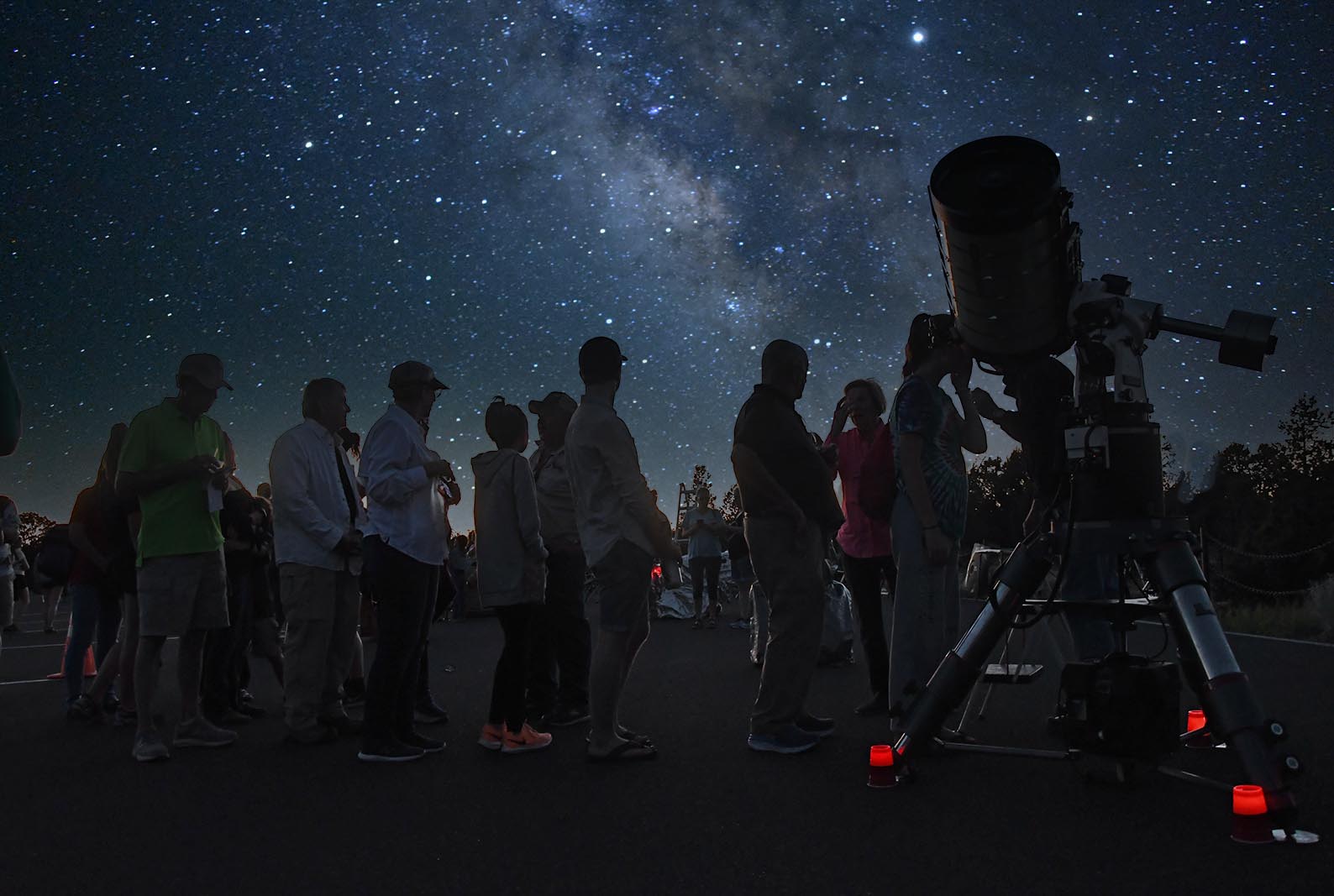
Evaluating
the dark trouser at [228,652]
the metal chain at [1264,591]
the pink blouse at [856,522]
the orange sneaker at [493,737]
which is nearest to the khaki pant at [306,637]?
the dark trouser at [228,652]

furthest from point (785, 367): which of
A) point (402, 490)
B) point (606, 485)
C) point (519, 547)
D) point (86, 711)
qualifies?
point (86, 711)

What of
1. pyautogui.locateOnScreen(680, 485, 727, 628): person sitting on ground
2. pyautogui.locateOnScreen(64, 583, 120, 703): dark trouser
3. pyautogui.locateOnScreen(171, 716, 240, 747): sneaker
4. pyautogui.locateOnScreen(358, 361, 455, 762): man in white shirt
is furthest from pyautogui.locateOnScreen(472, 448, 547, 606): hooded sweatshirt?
pyautogui.locateOnScreen(680, 485, 727, 628): person sitting on ground

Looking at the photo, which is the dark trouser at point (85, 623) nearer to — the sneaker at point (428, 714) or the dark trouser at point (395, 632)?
the sneaker at point (428, 714)

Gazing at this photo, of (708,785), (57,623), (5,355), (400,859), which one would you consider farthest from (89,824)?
(57,623)

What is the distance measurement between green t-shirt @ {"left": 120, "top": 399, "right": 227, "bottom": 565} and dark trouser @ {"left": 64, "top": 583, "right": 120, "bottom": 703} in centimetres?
189

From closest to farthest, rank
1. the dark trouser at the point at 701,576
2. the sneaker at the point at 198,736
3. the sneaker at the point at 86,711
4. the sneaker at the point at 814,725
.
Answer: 1. the sneaker at the point at 814,725
2. the sneaker at the point at 198,736
3. the sneaker at the point at 86,711
4. the dark trouser at the point at 701,576

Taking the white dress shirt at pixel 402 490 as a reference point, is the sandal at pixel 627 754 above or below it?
below

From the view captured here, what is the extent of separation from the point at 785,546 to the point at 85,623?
16.9 feet

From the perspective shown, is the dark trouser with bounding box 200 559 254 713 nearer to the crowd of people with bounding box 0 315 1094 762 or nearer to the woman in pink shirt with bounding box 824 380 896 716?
the crowd of people with bounding box 0 315 1094 762

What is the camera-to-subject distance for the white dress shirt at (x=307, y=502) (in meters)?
5.20

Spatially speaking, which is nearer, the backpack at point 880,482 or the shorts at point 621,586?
the shorts at point 621,586

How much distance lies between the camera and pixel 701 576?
14.1 meters

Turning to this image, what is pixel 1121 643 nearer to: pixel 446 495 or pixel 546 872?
Result: pixel 546 872

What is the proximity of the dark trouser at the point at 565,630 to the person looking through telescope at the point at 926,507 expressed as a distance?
233cm
